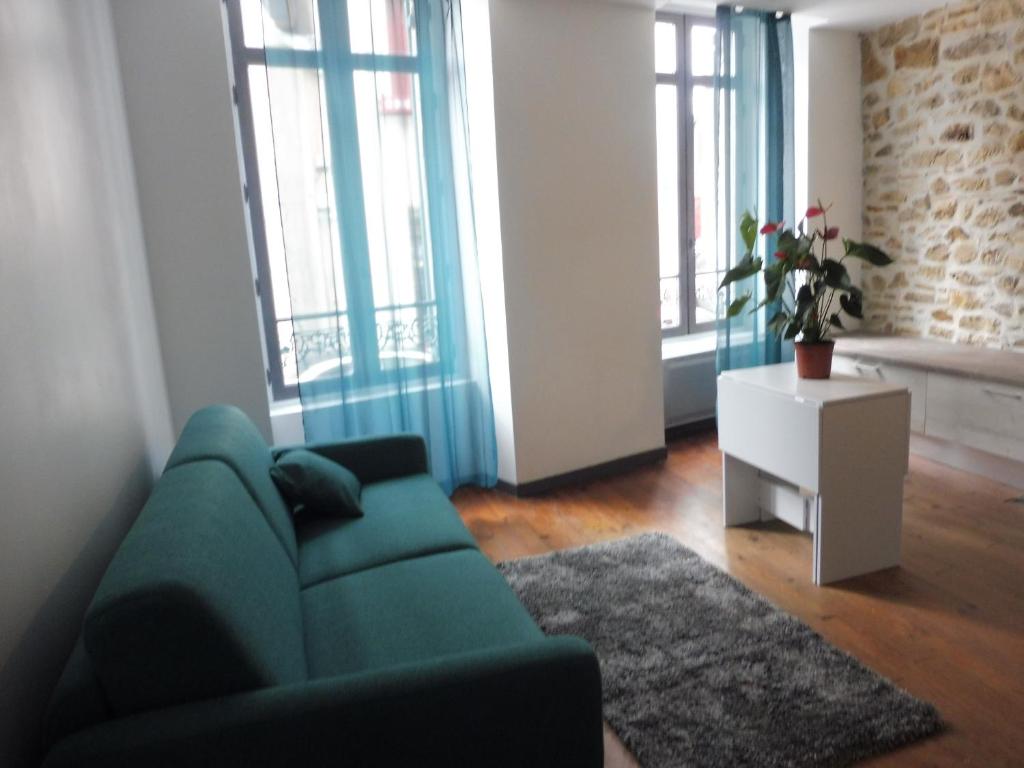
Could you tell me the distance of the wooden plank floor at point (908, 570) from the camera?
84.7 inches

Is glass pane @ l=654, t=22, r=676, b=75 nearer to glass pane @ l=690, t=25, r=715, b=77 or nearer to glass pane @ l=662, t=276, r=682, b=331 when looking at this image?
glass pane @ l=690, t=25, r=715, b=77

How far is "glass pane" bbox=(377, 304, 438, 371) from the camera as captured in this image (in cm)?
374

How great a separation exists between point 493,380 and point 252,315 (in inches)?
52.5

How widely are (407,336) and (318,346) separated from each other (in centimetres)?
45

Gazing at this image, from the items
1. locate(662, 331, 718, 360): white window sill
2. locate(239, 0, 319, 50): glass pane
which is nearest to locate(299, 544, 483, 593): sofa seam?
locate(239, 0, 319, 50): glass pane

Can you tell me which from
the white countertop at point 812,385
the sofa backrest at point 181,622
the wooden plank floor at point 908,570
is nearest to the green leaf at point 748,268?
the white countertop at point 812,385

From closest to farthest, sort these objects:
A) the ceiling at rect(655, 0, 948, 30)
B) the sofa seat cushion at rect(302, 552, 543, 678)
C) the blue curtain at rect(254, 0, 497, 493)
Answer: the sofa seat cushion at rect(302, 552, 543, 678)
the blue curtain at rect(254, 0, 497, 493)
the ceiling at rect(655, 0, 948, 30)

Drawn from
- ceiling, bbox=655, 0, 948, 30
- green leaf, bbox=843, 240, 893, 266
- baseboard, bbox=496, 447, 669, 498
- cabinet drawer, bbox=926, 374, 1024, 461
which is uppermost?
ceiling, bbox=655, 0, 948, 30

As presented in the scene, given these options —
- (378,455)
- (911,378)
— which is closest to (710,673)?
(378,455)

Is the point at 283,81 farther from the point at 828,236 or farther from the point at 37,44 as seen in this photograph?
the point at 828,236

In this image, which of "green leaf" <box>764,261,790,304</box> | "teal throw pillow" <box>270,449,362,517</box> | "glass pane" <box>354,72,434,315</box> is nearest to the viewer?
"teal throw pillow" <box>270,449,362,517</box>

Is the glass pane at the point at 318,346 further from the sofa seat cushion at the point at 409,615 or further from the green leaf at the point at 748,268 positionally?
the green leaf at the point at 748,268

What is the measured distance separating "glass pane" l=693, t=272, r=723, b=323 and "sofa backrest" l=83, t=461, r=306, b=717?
4.00 m

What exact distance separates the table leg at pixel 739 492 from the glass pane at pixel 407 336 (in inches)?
62.2
